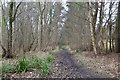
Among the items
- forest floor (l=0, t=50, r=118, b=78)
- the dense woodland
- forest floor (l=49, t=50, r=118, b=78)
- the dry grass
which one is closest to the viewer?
forest floor (l=0, t=50, r=118, b=78)

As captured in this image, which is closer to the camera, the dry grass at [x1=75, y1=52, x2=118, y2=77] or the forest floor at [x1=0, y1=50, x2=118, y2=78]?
the forest floor at [x1=0, y1=50, x2=118, y2=78]

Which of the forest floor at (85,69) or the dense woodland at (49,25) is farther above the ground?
the dense woodland at (49,25)

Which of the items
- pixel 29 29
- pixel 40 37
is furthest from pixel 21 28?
pixel 40 37

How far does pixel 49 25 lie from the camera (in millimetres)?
29781

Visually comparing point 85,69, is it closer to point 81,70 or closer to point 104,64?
point 81,70

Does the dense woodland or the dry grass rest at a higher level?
the dense woodland

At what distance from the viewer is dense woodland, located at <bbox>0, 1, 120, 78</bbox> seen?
620 inches

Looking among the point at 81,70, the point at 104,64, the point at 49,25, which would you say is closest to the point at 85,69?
the point at 81,70

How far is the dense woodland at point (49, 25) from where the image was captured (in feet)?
51.7

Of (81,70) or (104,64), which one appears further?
(104,64)

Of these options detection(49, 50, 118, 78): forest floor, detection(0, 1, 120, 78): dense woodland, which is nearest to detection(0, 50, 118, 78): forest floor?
detection(49, 50, 118, 78): forest floor

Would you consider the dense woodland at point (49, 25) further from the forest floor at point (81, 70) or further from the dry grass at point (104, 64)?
the forest floor at point (81, 70)

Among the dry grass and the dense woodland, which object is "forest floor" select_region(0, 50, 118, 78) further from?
the dense woodland

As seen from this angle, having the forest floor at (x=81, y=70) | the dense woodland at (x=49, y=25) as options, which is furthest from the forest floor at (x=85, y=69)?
the dense woodland at (x=49, y=25)
